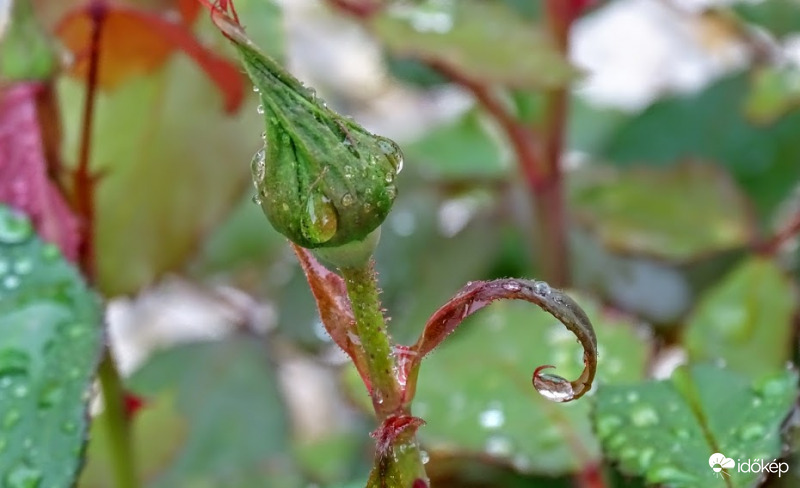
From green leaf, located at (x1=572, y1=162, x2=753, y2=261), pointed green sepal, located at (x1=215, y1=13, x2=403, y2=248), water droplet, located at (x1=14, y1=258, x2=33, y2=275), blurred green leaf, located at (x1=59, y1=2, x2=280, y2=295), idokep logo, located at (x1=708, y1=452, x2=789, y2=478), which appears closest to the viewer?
pointed green sepal, located at (x1=215, y1=13, x2=403, y2=248)

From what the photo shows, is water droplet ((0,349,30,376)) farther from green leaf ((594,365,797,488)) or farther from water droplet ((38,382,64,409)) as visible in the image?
green leaf ((594,365,797,488))

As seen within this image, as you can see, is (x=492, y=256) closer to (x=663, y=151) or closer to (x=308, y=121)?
(x=663, y=151)

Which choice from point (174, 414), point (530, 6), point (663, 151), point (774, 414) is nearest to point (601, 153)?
point (663, 151)

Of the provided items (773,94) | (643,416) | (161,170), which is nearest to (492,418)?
(643,416)

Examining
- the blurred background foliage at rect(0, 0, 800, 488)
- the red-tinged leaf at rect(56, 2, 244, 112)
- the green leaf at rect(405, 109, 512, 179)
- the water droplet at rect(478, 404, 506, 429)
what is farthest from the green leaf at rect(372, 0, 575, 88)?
the green leaf at rect(405, 109, 512, 179)

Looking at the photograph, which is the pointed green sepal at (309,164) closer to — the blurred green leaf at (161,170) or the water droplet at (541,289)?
the water droplet at (541,289)

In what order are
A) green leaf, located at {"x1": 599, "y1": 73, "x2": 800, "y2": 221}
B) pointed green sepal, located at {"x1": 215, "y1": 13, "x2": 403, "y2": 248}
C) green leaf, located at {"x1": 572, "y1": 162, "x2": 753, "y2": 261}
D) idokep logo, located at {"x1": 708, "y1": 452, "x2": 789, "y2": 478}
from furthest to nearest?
green leaf, located at {"x1": 599, "y1": 73, "x2": 800, "y2": 221}, green leaf, located at {"x1": 572, "y1": 162, "x2": 753, "y2": 261}, idokep logo, located at {"x1": 708, "y1": 452, "x2": 789, "y2": 478}, pointed green sepal, located at {"x1": 215, "y1": 13, "x2": 403, "y2": 248}

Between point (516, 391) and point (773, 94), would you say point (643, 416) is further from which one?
point (773, 94)
